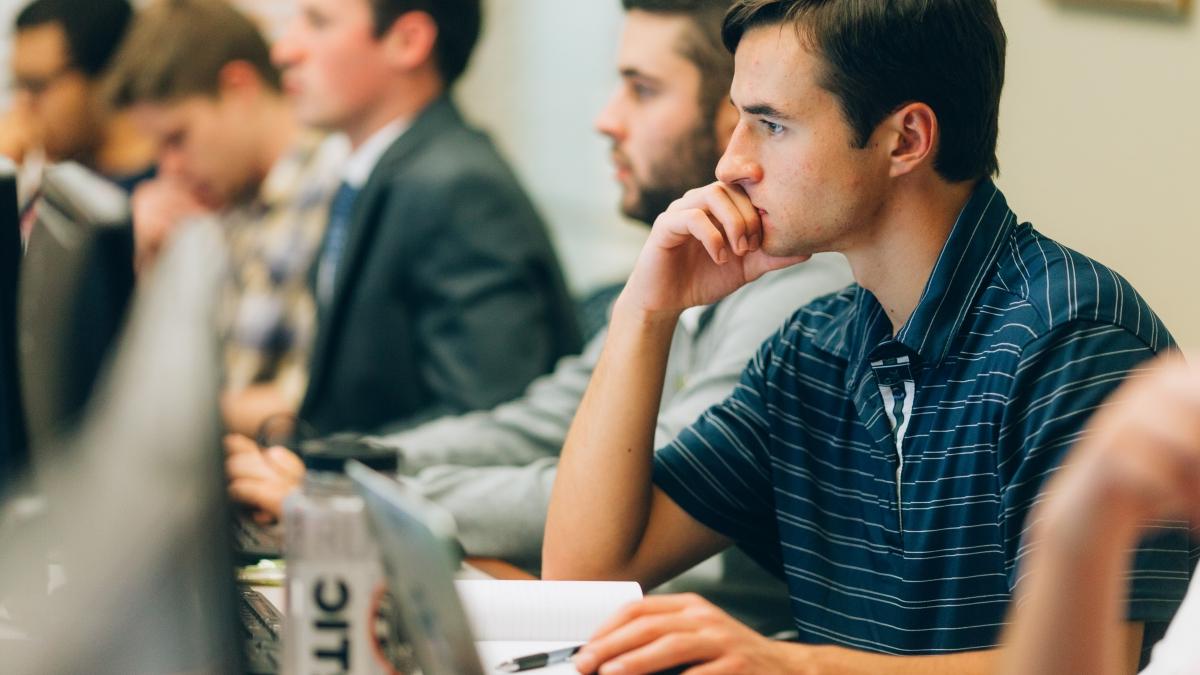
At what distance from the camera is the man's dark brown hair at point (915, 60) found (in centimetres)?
133

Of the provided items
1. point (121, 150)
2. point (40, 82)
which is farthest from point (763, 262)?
point (40, 82)

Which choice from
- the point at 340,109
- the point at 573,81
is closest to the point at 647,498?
the point at 340,109

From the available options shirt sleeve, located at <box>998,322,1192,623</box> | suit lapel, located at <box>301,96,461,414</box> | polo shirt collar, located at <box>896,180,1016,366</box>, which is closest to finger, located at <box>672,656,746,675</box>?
shirt sleeve, located at <box>998,322,1192,623</box>

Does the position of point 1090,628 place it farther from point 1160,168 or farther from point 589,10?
point 589,10

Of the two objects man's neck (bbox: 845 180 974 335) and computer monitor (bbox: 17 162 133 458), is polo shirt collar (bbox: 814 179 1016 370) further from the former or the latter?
computer monitor (bbox: 17 162 133 458)

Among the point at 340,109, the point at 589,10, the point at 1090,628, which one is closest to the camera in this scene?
the point at 1090,628

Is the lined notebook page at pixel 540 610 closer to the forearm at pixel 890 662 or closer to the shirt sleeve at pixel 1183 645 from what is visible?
the forearm at pixel 890 662

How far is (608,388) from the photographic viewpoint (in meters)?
1.48

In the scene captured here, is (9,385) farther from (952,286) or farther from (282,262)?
(282,262)

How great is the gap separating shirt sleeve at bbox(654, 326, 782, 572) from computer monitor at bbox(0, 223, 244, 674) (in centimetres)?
79

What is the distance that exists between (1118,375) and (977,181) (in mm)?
289

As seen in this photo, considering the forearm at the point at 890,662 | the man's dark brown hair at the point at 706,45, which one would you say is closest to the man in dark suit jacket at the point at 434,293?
the man's dark brown hair at the point at 706,45

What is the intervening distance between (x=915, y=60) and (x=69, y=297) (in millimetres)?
794

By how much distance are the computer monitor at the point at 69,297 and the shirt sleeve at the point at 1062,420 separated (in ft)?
2.40
